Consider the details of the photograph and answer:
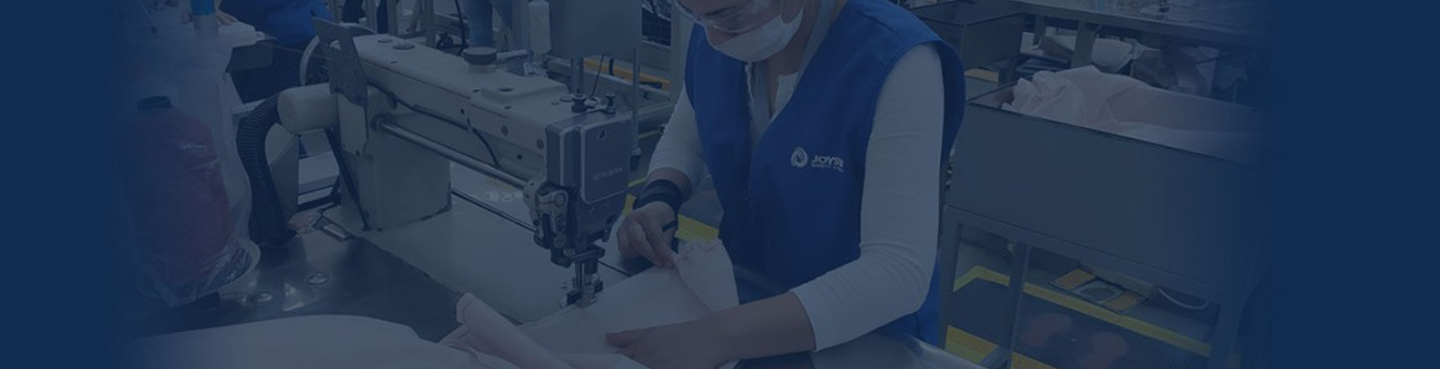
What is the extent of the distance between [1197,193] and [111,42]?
2026 millimetres

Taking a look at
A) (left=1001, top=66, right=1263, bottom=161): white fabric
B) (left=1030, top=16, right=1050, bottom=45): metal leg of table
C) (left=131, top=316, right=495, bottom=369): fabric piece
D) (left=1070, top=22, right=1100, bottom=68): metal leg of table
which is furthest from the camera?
(left=1030, top=16, right=1050, bottom=45): metal leg of table

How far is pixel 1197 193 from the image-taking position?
202cm

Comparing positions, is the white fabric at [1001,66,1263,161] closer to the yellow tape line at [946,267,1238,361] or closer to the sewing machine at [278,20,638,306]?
the yellow tape line at [946,267,1238,361]

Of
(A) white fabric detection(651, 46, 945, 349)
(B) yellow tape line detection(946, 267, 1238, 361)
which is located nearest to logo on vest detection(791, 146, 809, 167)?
(A) white fabric detection(651, 46, 945, 349)

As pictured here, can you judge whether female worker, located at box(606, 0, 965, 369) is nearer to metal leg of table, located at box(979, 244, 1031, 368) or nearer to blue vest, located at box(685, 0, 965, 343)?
blue vest, located at box(685, 0, 965, 343)

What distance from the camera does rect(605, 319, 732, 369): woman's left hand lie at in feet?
3.69

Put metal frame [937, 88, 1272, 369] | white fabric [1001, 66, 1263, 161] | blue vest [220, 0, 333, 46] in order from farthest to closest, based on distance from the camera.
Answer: blue vest [220, 0, 333, 46]
white fabric [1001, 66, 1263, 161]
metal frame [937, 88, 1272, 369]

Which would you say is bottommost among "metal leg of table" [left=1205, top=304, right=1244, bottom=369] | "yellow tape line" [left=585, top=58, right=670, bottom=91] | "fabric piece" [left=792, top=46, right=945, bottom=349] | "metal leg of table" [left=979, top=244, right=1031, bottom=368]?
"yellow tape line" [left=585, top=58, right=670, bottom=91]

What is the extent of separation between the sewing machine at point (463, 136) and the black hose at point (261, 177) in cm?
4

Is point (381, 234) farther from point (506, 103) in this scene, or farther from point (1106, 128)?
point (1106, 128)

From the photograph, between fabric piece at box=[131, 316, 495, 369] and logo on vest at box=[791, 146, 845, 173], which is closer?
fabric piece at box=[131, 316, 495, 369]

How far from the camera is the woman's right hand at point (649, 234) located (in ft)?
4.63

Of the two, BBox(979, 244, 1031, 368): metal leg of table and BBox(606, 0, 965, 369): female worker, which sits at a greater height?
BBox(606, 0, 965, 369): female worker

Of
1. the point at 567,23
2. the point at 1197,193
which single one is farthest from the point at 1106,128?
the point at 567,23
